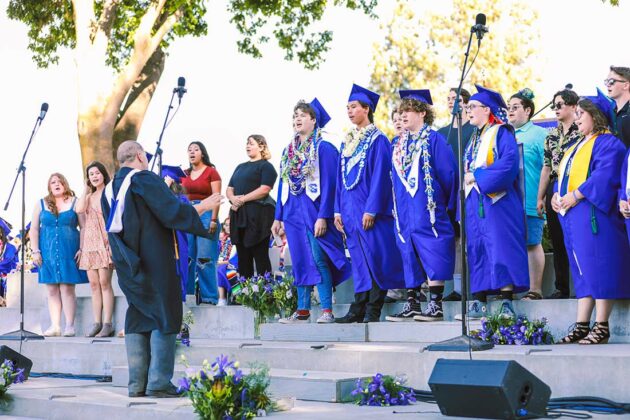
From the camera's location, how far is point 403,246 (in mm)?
9211

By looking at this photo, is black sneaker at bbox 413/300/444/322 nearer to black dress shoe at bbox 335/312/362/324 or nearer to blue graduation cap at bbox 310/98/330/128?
black dress shoe at bbox 335/312/362/324

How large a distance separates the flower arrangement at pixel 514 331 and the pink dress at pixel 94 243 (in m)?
4.99

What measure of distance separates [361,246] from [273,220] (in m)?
1.77

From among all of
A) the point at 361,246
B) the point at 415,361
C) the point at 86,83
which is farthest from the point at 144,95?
the point at 415,361

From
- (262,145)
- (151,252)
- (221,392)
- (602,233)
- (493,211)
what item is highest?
(262,145)

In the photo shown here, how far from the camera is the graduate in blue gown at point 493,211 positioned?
8.48 m

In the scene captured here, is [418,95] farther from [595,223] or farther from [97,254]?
[97,254]

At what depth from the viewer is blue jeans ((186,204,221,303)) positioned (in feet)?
38.2

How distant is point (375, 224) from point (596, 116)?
93.1 inches

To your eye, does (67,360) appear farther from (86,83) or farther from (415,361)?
(86,83)

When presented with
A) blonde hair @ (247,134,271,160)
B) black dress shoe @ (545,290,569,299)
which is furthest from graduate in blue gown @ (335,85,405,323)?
blonde hair @ (247,134,271,160)

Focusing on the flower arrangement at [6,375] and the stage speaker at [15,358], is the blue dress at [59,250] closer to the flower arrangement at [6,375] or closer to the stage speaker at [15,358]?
the stage speaker at [15,358]

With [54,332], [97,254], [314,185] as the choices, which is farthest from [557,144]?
[54,332]

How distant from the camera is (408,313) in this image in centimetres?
903
